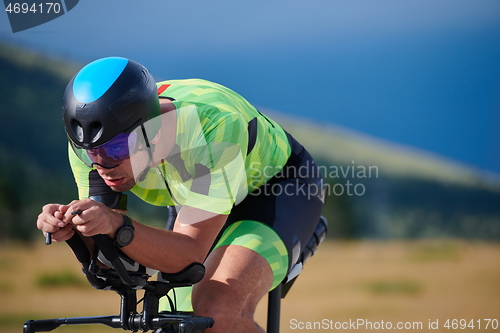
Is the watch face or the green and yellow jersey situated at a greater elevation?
the green and yellow jersey

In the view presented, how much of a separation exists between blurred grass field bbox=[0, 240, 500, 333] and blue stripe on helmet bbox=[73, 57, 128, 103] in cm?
333

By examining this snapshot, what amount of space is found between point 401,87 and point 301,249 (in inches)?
130

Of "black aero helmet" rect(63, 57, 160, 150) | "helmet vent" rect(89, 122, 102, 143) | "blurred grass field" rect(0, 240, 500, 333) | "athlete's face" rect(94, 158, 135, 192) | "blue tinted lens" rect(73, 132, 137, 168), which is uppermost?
"black aero helmet" rect(63, 57, 160, 150)

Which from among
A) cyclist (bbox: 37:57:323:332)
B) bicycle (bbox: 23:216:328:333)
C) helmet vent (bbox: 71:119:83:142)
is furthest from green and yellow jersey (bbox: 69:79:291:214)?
helmet vent (bbox: 71:119:83:142)

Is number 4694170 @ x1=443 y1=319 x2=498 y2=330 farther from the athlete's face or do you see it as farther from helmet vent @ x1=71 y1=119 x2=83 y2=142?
helmet vent @ x1=71 y1=119 x2=83 y2=142

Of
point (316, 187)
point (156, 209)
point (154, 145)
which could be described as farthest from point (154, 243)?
point (156, 209)

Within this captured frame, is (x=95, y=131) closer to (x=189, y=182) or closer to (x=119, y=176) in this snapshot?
(x=119, y=176)

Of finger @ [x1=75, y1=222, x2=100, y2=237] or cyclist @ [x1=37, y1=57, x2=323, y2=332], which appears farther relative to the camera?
cyclist @ [x1=37, y1=57, x2=323, y2=332]

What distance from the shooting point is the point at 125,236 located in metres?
1.46

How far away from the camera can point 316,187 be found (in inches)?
92.9

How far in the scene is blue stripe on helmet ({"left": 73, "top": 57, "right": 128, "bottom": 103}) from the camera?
1624 mm

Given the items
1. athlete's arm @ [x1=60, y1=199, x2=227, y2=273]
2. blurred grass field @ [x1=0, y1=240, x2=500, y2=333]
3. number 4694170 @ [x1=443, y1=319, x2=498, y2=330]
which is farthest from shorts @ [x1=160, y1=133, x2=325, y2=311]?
number 4694170 @ [x1=443, y1=319, x2=498, y2=330]

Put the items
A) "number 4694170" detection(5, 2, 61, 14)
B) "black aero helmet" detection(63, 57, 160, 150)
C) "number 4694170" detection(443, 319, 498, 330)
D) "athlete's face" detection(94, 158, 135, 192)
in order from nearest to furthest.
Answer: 1. "black aero helmet" detection(63, 57, 160, 150)
2. "athlete's face" detection(94, 158, 135, 192)
3. "number 4694170" detection(5, 2, 61, 14)
4. "number 4694170" detection(443, 319, 498, 330)


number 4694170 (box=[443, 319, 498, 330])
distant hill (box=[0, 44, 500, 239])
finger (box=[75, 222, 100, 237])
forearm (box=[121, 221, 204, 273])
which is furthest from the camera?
distant hill (box=[0, 44, 500, 239])
